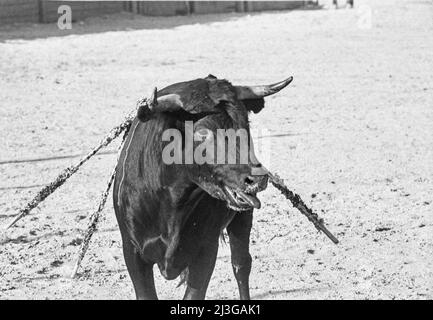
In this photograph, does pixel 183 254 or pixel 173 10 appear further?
pixel 173 10

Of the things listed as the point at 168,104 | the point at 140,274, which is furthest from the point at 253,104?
the point at 140,274

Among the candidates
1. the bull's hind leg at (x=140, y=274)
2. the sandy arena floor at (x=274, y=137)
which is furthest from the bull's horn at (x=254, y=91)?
the sandy arena floor at (x=274, y=137)

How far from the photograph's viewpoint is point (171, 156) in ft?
17.1

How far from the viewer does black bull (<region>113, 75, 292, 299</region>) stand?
5.04 m

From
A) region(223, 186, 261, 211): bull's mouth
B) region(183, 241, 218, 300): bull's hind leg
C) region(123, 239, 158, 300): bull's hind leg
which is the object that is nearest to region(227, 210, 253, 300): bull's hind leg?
region(183, 241, 218, 300): bull's hind leg

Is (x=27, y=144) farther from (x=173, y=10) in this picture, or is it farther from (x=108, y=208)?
(x=173, y=10)

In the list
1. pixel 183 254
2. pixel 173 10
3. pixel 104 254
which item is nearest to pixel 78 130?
pixel 104 254

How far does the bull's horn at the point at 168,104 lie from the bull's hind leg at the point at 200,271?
794mm

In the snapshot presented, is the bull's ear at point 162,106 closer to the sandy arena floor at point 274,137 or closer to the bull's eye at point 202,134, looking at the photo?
the bull's eye at point 202,134

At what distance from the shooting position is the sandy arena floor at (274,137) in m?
6.99

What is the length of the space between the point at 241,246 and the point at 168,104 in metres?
1.28

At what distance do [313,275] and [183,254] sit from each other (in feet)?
5.81
